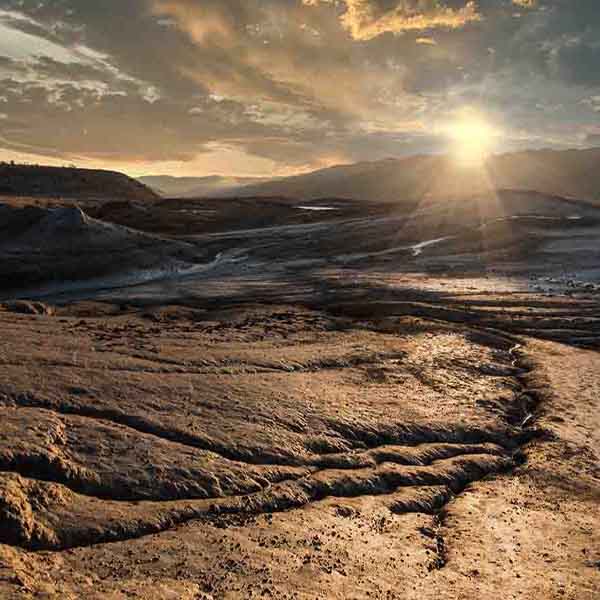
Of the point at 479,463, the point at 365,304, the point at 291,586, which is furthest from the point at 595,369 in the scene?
the point at 291,586

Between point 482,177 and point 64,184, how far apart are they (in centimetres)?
7724

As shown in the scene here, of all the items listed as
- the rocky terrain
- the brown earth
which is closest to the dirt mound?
the rocky terrain

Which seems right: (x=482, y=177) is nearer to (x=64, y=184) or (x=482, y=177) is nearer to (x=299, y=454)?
(x=64, y=184)

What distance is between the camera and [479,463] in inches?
277

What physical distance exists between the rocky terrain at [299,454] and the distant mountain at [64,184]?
57.2 meters

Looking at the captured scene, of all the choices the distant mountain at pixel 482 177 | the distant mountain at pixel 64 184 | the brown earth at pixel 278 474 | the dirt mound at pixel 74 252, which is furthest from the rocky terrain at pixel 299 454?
the distant mountain at pixel 482 177

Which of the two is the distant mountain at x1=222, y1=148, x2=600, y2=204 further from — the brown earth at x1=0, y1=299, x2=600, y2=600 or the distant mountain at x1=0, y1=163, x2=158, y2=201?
the brown earth at x1=0, y1=299, x2=600, y2=600

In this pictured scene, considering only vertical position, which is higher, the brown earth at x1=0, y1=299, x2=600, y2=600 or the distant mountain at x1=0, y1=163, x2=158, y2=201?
the distant mountain at x1=0, y1=163, x2=158, y2=201

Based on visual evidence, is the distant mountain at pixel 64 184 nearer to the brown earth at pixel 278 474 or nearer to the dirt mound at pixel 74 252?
the dirt mound at pixel 74 252

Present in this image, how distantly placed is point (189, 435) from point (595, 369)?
8.23 meters

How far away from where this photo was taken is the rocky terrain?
14.4 ft

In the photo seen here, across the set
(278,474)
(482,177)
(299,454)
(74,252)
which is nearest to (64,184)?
(74,252)

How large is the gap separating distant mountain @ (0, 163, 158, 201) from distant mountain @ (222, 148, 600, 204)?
169ft

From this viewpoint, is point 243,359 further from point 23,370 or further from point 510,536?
point 510,536
